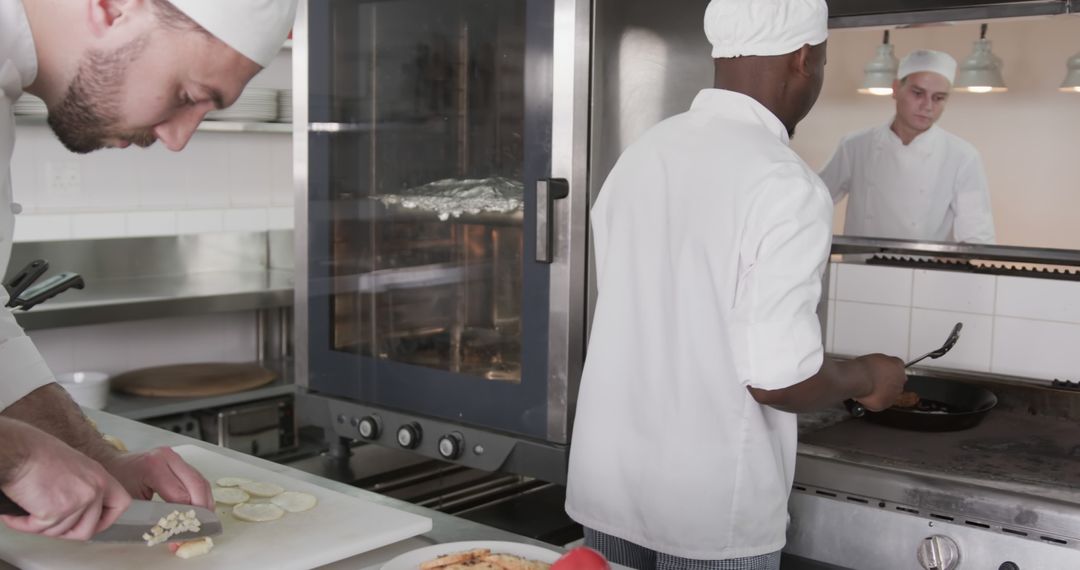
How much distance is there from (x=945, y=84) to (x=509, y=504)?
1273 millimetres

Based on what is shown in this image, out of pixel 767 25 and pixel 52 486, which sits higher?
pixel 767 25

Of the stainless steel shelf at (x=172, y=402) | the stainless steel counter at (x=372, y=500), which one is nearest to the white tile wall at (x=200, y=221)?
the stainless steel shelf at (x=172, y=402)

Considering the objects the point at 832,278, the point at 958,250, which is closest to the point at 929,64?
the point at 958,250

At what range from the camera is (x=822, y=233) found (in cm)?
167

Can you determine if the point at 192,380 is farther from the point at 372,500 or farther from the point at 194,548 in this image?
the point at 194,548

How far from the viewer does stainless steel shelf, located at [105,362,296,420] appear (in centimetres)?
329

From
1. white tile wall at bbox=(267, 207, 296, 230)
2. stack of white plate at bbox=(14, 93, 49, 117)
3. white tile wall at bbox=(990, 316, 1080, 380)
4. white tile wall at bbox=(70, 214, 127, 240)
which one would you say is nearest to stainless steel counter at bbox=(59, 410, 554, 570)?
white tile wall at bbox=(990, 316, 1080, 380)

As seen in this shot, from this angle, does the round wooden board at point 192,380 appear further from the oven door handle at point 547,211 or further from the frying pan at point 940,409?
the frying pan at point 940,409

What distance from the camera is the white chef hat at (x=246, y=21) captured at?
1.15m

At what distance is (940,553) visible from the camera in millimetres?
1840

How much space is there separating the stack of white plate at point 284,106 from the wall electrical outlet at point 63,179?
2.31ft

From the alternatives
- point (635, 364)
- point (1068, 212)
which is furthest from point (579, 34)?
point (1068, 212)

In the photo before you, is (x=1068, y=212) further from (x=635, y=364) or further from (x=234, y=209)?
(x=234, y=209)

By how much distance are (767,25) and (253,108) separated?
8.67ft
